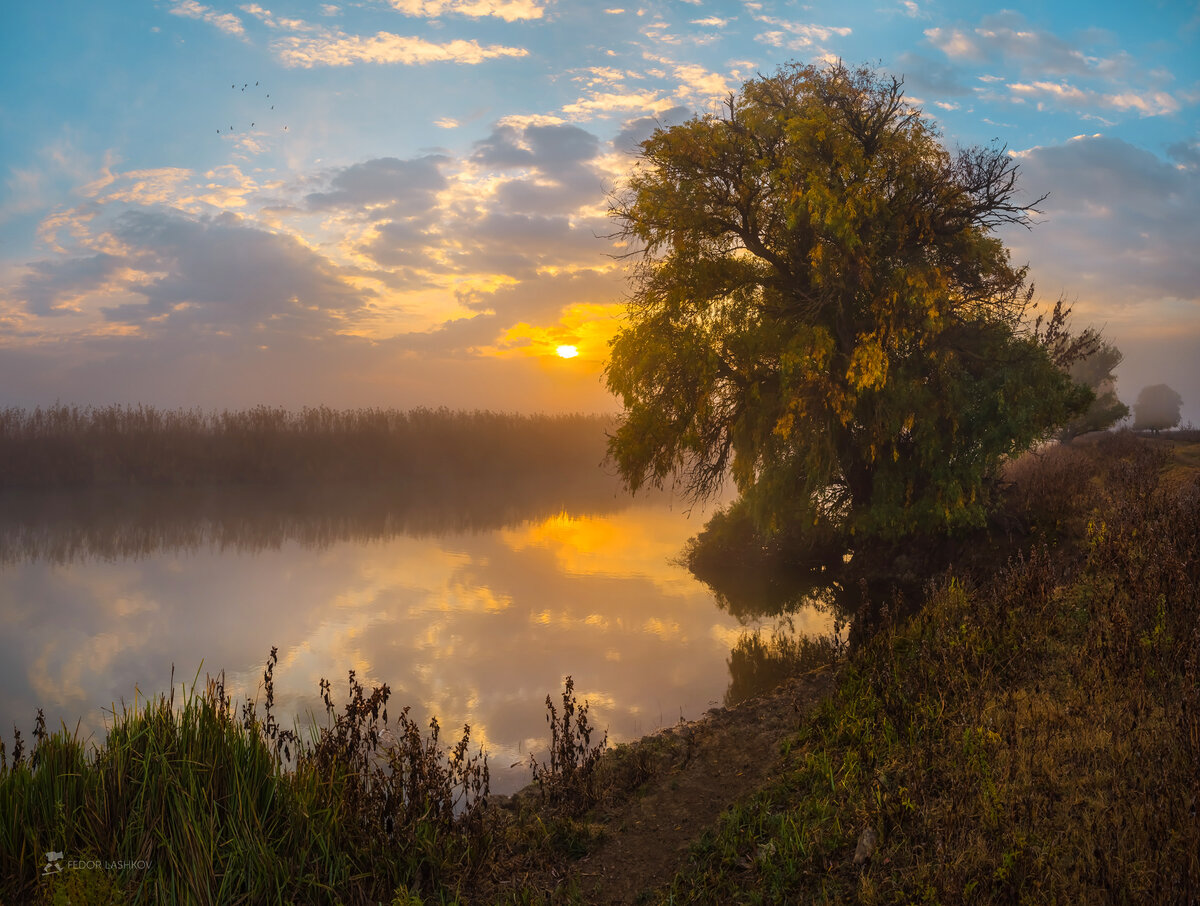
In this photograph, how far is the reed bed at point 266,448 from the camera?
38.0m

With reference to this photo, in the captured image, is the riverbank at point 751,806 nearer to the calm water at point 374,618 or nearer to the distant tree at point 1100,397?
the calm water at point 374,618

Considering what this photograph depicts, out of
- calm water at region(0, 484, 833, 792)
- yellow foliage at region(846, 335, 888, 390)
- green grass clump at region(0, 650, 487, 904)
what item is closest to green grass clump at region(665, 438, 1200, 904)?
green grass clump at region(0, 650, 487, 904)

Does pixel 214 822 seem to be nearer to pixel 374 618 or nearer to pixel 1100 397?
pixel 374 618

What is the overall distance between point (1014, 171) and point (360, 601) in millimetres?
19656

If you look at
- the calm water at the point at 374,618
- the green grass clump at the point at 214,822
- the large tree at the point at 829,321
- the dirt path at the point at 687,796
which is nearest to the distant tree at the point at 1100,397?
the large tree at the point at 829,321

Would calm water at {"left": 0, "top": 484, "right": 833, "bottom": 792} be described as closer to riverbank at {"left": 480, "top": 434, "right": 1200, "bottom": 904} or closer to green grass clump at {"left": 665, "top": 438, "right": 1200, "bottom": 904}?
riverbank at {"left": 480, "top": 434, "right": 1200, "bottom": 904}

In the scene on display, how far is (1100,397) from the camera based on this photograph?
3753cm

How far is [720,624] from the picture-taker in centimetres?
1655

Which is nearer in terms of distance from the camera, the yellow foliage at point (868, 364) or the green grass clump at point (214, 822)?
the green grass clump at point (214, 822)

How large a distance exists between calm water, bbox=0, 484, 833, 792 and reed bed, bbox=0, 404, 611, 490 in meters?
7.15

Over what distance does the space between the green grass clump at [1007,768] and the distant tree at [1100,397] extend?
26.2 m

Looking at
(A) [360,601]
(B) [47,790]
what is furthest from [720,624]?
(B) [47,790]

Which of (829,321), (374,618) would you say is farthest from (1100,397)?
(374,618)

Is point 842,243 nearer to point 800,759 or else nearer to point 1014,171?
point 1014,171
